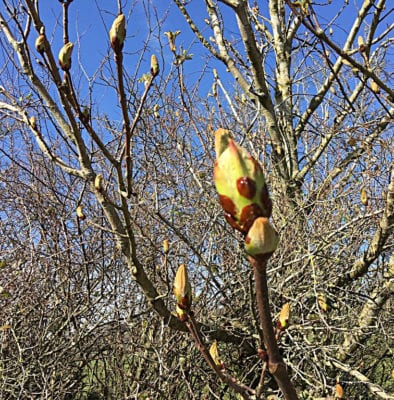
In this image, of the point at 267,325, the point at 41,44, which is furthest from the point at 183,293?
the point at 41,44

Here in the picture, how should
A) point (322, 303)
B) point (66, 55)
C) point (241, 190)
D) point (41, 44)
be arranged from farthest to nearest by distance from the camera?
1. point (322, 303)
2. point (41, 44)
3. point (66, 55)
4. point (241, 190)

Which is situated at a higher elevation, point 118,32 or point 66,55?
point 66,55

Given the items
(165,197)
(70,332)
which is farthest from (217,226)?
(70,332)

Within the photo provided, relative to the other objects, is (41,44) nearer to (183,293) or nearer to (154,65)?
(154,65)

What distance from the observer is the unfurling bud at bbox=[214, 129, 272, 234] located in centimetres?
44

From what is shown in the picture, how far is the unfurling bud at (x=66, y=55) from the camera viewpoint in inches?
45.5

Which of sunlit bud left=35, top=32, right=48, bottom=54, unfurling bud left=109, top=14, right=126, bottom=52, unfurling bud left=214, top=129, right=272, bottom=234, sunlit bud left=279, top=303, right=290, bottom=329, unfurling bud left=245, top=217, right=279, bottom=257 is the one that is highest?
sunlit bud left=35, top=32, right=48, bottom=54

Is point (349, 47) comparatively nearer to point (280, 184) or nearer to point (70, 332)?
point (280, 184)

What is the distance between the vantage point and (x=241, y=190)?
1.45ft

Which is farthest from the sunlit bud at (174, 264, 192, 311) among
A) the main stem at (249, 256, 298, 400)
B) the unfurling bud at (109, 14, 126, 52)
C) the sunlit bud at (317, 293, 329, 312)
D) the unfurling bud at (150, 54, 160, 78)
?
the sunlit bud at (317, 293, 329, 312)

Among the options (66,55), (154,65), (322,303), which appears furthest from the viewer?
(322,303)

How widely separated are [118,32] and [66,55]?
0.25 metres

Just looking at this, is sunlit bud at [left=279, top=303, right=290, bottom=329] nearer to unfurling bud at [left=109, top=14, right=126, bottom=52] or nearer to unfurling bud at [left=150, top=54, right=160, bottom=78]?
unfurling bud at [left=109, top=14, right=126, bottom=52]

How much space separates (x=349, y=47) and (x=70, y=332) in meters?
3.91
